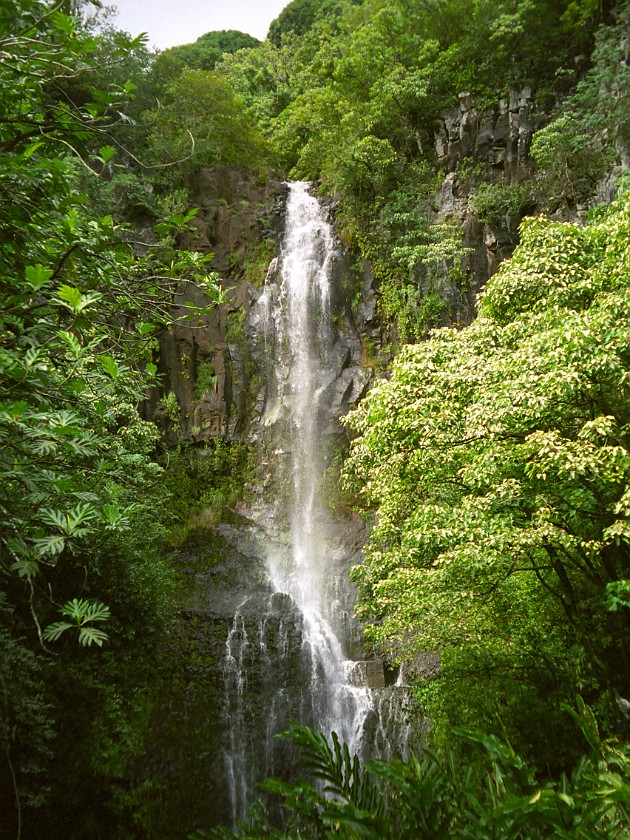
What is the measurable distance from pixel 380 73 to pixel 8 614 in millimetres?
18719

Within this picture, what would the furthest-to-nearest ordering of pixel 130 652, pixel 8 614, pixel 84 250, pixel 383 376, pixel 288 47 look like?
pixel 288 47, pixel 383 376, pixel 130 652, pixel 8 614, pixel 84 250

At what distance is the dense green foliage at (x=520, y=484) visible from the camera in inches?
194

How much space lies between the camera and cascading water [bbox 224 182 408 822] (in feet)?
29.0

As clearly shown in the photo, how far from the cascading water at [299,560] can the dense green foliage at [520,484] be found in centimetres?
267

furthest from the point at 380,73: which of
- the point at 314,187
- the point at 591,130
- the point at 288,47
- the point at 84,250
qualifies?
the point at 84,250

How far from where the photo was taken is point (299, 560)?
12805 millimetres

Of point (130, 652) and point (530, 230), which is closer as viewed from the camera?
point (530, 230)

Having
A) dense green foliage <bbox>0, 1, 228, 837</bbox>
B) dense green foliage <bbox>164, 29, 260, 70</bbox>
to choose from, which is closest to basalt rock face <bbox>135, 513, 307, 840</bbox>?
dense green foliage <bbox>0, 1, 228, 837</bbox>

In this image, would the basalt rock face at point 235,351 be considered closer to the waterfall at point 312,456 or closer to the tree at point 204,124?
the waterfall at point 312,456

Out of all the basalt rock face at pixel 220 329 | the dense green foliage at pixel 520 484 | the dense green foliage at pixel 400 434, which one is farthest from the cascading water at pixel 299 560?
the dense green foliage at pixel 520 484

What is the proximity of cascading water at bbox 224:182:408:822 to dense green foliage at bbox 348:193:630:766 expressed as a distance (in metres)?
2.67

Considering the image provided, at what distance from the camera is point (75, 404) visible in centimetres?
271

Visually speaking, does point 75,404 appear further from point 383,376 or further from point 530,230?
point 383,376

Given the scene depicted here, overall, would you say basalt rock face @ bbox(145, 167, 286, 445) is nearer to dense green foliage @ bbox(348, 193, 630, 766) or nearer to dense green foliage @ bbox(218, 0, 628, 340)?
dense green foliage @ bbox(218, 0, 628, 340)
